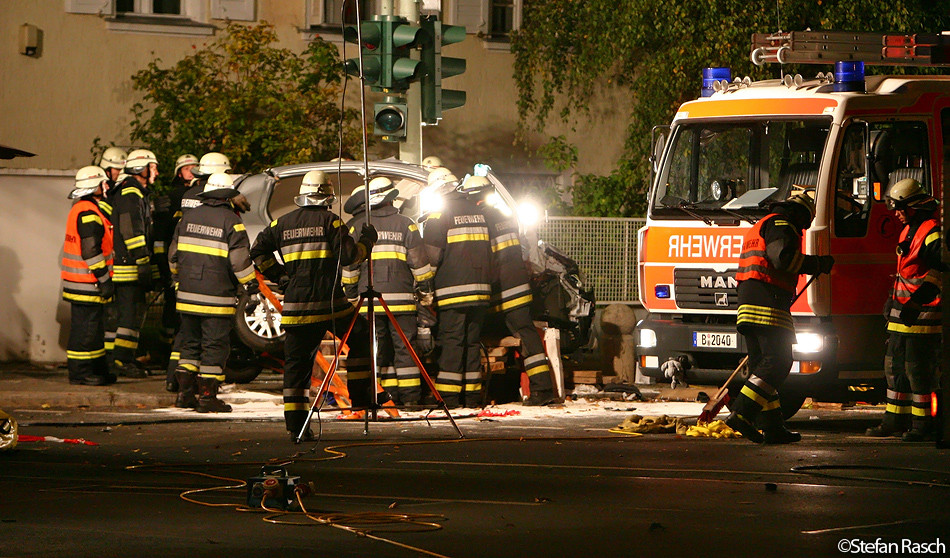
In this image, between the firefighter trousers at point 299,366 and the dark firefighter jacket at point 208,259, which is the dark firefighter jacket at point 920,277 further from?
the dark firefighter jacket at point 208,259

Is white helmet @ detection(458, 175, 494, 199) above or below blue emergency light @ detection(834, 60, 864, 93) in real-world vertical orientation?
below

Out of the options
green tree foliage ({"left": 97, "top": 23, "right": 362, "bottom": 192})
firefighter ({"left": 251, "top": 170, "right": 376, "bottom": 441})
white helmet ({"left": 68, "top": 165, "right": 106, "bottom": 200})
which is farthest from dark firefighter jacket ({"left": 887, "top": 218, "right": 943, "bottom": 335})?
green tree foliage ({"left": 97, "top": 23, "right": 362, "bottom": 192})

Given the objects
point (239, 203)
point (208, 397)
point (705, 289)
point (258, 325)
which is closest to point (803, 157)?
point (705, 289)

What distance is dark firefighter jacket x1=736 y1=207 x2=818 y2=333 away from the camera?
33.8 ft

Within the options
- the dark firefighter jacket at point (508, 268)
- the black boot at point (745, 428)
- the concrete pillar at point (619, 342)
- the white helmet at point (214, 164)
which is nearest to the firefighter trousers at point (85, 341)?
the white helmet at point (214, 164)

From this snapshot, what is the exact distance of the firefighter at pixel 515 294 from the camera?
43.1ft

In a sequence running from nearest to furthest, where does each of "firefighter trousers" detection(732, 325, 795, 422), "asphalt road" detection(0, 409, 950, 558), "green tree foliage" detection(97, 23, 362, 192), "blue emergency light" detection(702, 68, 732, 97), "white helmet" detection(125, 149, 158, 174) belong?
"asphalt road" detection(0, 409, 950, 558) < "firefighter trousers" detection(732, 325, 795, 422) < "blue emergency light" detection(702, 68, 732, 97) < "white helmet" detection(125, 149, 158, 174) < "green tree foliage" detection(97, 23, 362, 192)

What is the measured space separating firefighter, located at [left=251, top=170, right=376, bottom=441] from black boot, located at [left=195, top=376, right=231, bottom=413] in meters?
1.71

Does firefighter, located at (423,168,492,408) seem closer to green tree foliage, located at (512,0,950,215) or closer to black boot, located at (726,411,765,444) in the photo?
black boot, located at (726,411,765,444)

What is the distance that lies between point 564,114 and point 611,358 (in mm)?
6064

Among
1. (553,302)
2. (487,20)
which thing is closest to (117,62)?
(487,20)

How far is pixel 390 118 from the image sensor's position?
44.9ft

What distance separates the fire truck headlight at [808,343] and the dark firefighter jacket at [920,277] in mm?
525

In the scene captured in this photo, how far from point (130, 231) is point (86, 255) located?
469 millimetres
